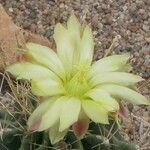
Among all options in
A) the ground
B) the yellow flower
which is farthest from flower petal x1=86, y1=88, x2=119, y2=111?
the ground

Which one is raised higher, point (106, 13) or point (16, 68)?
point (16, 68)

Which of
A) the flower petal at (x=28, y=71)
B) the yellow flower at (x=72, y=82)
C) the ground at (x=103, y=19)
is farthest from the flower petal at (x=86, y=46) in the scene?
the ground at (x=103, y=19)

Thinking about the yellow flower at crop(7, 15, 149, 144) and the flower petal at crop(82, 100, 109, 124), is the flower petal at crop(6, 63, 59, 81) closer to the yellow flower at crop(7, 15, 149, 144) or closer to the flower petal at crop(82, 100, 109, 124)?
the yellow flower at crop(7, 15, 149, 144)

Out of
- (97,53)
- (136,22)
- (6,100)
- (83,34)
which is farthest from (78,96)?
(136,22)

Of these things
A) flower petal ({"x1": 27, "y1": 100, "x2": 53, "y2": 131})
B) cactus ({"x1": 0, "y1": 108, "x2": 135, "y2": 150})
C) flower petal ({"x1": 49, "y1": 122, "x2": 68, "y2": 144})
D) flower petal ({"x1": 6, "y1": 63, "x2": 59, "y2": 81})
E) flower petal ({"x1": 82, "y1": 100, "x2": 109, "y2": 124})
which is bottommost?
cactus ({"x1": 0, "y1": 108, "x2": 135, "y2": 150})

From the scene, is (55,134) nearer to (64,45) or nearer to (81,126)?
(81,126)

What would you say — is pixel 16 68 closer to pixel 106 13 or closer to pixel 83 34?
pixel 83 34
